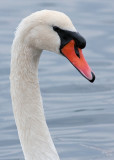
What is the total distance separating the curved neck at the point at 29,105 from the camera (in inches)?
271

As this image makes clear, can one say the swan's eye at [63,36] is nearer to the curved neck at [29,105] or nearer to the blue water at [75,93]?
the curved neck at [29,105]

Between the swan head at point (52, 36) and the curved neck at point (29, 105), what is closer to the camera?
the swan head at point (52, 36)

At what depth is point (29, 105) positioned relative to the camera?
23.4 ft

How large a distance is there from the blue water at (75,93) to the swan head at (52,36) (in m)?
2.85

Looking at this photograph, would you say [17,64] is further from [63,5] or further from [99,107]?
[63,5]

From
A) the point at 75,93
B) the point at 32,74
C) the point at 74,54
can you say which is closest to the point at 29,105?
the point at 32,74

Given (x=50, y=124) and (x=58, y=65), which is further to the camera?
(x=58, y=65)

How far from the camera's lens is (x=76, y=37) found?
662 cm

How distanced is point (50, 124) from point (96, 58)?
2397 mm

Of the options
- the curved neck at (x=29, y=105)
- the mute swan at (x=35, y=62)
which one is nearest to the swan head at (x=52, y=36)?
the mute swan at (x=35, y=62)

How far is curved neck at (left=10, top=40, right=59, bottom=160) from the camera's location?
6.88m

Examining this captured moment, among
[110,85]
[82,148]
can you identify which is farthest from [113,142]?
[110,85]

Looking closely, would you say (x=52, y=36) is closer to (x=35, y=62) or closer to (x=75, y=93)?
(x=35, y=62)

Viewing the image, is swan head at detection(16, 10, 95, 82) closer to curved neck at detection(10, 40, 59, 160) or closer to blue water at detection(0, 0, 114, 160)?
curved neck at detection(10, 40, 59, 160)
